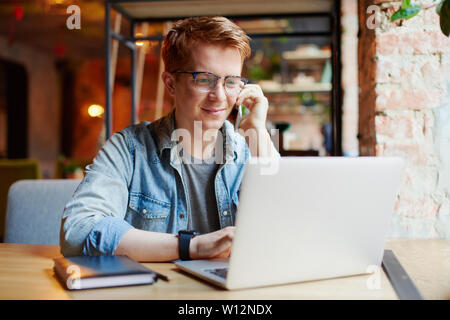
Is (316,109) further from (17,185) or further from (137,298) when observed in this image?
(137,298)

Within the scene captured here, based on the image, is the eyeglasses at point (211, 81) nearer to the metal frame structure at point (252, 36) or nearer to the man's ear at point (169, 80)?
the man's ear at point (169, 80)

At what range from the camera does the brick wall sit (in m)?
1.32

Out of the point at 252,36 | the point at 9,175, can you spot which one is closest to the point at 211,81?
the point at 252,36

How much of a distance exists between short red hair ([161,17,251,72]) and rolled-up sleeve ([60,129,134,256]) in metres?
0.28

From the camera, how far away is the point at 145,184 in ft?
4.04

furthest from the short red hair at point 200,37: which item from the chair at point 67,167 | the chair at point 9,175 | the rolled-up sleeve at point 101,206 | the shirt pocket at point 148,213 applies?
the chair at point 67,167

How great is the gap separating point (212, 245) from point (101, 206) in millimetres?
313

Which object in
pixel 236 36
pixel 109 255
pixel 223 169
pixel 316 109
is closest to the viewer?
pixel 109 255

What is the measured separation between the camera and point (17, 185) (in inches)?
57.4

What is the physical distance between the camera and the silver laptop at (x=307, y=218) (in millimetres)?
678

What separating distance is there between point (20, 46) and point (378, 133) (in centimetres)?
703

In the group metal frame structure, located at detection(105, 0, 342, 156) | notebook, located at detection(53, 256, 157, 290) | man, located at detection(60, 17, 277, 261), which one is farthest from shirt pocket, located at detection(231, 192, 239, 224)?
metal frame structure, located at detection(105, 0, 342, 156)

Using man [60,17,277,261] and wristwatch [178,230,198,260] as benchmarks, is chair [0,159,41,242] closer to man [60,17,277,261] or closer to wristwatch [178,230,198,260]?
man [60,17,277,261]

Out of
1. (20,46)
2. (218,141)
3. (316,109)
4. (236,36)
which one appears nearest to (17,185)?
(218,141)
